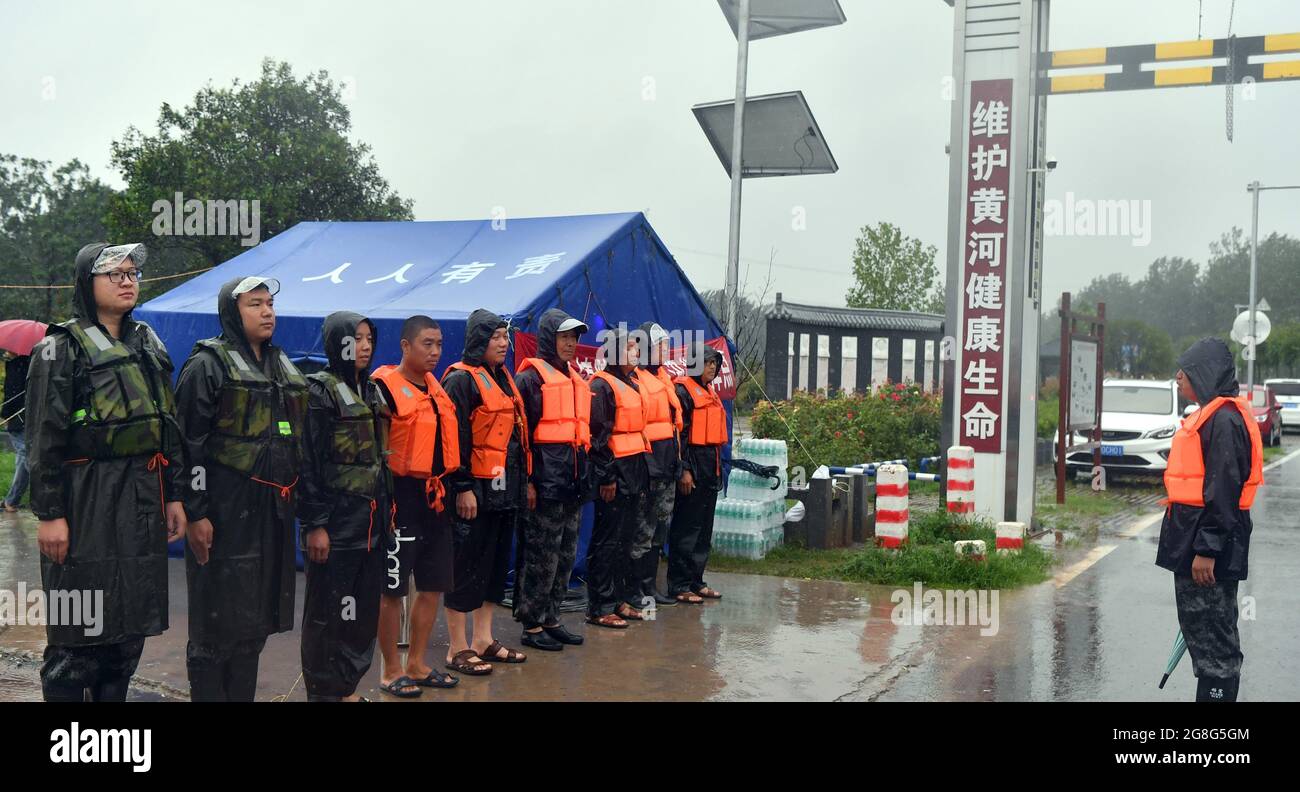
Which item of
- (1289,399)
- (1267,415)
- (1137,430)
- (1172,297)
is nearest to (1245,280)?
(1172,297)

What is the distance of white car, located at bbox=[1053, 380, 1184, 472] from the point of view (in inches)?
667

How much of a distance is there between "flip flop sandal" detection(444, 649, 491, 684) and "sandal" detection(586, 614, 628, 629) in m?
1.28

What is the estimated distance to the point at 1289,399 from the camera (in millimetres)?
35469

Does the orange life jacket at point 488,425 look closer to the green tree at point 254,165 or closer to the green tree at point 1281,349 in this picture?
the green tree at point 254,165

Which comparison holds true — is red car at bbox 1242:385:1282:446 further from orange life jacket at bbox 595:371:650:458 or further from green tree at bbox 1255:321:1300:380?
green tree at bbox 1255:321:1300:380

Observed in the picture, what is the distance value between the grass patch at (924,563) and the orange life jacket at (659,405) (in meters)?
2.24

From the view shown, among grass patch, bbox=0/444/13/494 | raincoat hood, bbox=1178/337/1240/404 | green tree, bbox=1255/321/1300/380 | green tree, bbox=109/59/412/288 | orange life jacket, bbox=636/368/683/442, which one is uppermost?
green tree, bbox=109/59/412/288

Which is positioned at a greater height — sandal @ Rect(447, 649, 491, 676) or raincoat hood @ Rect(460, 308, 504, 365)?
raincoat hood @ Rect(460, 308, 504, 365)

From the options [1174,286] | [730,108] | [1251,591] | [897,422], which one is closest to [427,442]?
[1251,591]

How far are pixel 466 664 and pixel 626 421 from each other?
1957 millimetres

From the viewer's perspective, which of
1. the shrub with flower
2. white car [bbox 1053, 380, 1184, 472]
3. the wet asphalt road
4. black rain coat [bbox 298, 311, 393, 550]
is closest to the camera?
black rain coat [bbox 298, 311, 393, 550]

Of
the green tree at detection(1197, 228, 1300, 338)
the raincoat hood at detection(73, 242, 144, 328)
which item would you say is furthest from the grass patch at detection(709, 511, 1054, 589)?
the green tree at detection(1197, 228, 1300, 338)

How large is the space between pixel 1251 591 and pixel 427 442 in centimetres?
742
